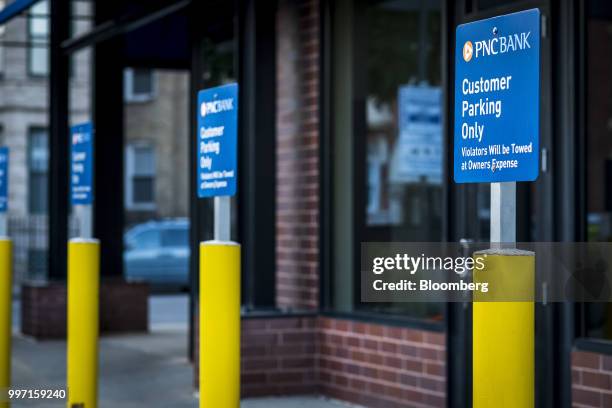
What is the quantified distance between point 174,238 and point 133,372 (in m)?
13.7

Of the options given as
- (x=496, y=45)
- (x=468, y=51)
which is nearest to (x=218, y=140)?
(x=468, y=51)

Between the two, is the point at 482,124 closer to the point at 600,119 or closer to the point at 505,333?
the point at 505,333

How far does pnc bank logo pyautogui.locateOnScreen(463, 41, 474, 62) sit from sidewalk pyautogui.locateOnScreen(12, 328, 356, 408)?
14.9 feet

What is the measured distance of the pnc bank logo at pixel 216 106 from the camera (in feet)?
17.9

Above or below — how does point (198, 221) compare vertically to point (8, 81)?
below

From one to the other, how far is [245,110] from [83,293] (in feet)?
8.35

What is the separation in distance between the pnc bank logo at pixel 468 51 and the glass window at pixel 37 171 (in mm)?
26420

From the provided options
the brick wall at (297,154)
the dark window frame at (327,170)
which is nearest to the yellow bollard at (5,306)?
the brick wall at (297,154)

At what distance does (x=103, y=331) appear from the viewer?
13.5 m

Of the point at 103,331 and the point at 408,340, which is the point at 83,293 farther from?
the point at 103,331

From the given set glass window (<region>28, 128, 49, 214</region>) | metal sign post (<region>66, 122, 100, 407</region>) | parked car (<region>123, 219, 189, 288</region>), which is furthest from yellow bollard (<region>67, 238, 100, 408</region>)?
glass window (<region>28, 128, 49, 214</region>)

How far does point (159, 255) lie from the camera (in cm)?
2397

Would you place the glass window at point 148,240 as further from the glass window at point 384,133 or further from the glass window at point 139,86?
the glass window at point 384,133

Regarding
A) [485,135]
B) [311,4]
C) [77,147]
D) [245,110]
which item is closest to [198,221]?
[245,110]
